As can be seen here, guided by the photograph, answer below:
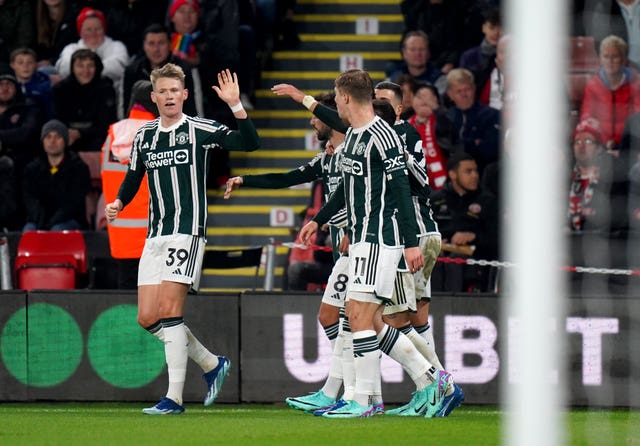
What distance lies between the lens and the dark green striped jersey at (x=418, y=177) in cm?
909

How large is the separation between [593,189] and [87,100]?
5.28 meters

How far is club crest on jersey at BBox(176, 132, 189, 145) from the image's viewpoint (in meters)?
9.20

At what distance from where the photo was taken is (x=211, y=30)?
15102 mm

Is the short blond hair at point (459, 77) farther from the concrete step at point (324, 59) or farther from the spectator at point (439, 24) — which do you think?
the concrete step at point (324, 59)

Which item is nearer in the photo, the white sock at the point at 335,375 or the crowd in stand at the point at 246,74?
the white sock at the point at 335,375

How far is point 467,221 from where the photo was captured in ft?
40.5

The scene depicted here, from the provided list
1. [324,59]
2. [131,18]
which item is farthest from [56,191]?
[324,59]

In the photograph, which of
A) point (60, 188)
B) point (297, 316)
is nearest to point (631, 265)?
point (297, 316)

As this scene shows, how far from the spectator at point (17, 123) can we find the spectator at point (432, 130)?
3.67 meters

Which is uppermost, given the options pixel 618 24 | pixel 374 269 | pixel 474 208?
pixel 618 24

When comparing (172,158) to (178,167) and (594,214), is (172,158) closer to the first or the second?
(178,167)

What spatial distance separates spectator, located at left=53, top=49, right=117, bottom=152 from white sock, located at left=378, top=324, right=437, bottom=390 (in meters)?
6.47

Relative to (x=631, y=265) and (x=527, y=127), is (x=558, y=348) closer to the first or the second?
(x=631, y=265)

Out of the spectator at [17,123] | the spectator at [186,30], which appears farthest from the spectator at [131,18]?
the spectator at [17,123]
